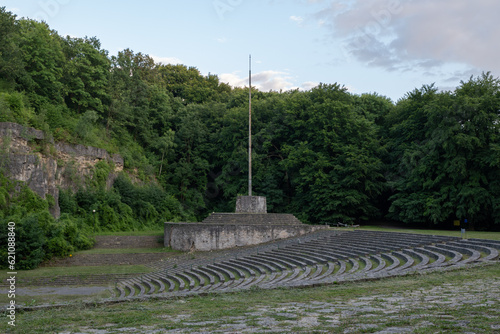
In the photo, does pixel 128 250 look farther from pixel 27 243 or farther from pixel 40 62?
pixel 40 62

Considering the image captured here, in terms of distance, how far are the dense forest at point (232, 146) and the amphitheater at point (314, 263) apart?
9278mm

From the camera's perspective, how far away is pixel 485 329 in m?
5.48

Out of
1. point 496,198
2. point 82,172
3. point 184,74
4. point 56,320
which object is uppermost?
point 184,74

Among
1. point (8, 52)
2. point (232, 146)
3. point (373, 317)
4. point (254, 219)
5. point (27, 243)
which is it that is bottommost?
point (27, 243)

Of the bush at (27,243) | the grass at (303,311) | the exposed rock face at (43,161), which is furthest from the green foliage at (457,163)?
the exposed rock face at (43,161)

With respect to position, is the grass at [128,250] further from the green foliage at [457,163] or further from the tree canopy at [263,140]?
the green foliage at [457,163]

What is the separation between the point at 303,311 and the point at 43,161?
28937 millimetres

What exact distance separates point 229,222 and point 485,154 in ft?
59.7

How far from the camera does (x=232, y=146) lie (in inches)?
1807

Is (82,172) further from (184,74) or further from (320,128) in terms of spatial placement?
(184,74)

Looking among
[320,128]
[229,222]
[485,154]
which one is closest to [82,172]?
[229,222]

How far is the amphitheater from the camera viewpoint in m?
12.9

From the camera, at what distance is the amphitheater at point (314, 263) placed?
1294 cm

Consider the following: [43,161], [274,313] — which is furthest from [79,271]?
[274,313]
